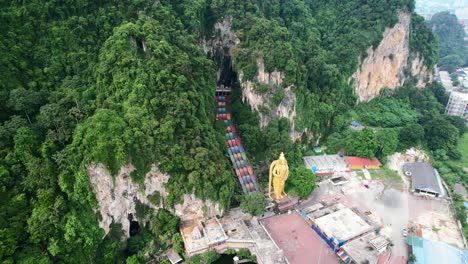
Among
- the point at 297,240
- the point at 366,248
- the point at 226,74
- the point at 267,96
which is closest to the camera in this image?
the point at 366,248

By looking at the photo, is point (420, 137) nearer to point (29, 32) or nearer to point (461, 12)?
point (29, 32)

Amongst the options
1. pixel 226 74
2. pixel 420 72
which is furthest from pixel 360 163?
pixel 420 72

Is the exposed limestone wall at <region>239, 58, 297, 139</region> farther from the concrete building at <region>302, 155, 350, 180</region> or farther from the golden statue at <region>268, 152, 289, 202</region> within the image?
the golden statue at <region>268, 152, 289, 202</region>

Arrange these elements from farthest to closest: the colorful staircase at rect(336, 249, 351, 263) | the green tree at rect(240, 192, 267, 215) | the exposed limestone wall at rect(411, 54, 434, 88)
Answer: the exposed limestone wall at rect(411, 54, 434, 88) < the green tree at rect(240, 192, 267, 215) < the colorful staircase at rect(336, 249, 351, 263)

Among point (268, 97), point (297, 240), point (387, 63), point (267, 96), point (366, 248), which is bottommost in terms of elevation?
point (297, 240)

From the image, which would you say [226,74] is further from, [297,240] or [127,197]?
[297,240]

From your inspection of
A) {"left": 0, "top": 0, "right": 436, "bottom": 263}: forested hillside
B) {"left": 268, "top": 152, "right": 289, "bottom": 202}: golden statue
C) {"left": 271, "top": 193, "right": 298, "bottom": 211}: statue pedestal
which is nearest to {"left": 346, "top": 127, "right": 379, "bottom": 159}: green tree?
{"left": 0, "top": 0, "right": 436, "bottom": 263}: forested hillside
